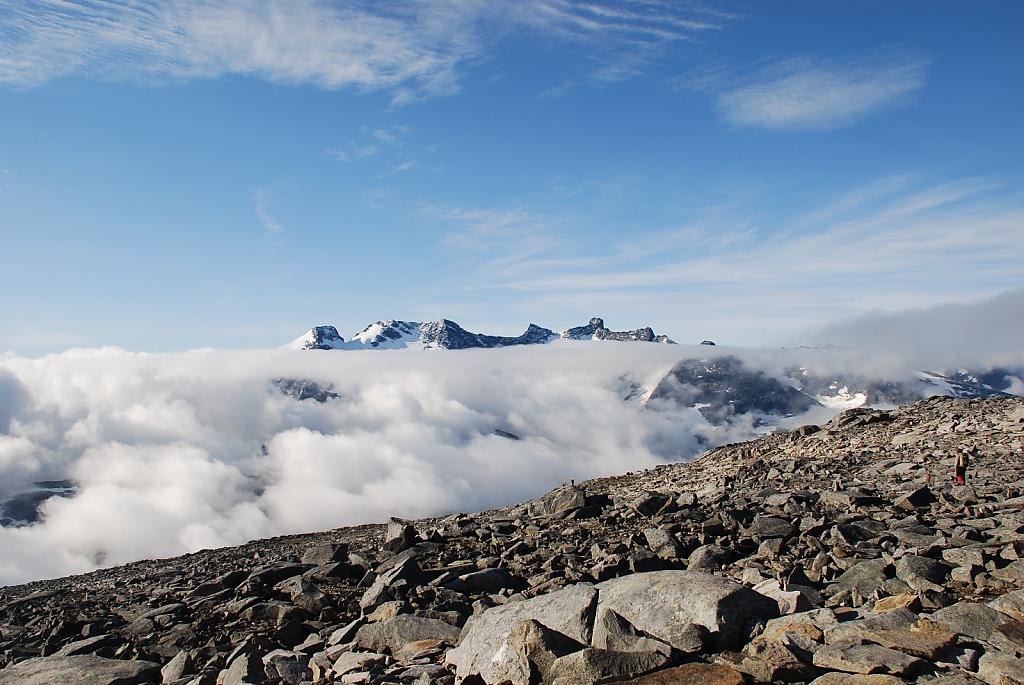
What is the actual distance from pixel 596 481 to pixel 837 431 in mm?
15148

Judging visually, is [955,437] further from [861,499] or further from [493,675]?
[493,675]

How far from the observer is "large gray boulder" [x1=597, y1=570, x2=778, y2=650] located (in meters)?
10.3

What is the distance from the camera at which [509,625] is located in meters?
11.2

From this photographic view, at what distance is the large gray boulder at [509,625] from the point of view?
1037 centimetres

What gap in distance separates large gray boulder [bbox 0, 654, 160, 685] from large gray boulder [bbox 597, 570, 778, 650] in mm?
9693

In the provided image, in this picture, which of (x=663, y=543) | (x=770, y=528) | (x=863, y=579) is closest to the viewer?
(x=863, y=579)

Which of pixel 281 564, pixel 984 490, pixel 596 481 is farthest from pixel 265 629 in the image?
pixel 596 481

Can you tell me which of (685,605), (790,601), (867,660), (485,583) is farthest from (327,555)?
(867,660)

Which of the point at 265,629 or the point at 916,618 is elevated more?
the point at 916,618

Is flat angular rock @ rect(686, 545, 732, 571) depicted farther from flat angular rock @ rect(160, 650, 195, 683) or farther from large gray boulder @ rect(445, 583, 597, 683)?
flat angular rock @ rect(160, 650, 195, 683)

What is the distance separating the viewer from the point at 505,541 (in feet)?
74.1

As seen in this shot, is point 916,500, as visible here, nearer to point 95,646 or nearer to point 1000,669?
point 1000,669

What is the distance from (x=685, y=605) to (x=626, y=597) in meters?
1.15

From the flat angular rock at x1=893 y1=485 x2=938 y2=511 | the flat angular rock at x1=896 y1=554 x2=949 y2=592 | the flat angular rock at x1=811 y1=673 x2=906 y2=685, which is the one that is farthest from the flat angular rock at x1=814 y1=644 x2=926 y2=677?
the flat angular rock at x1=893 y1=485 x2=938 y2=511
